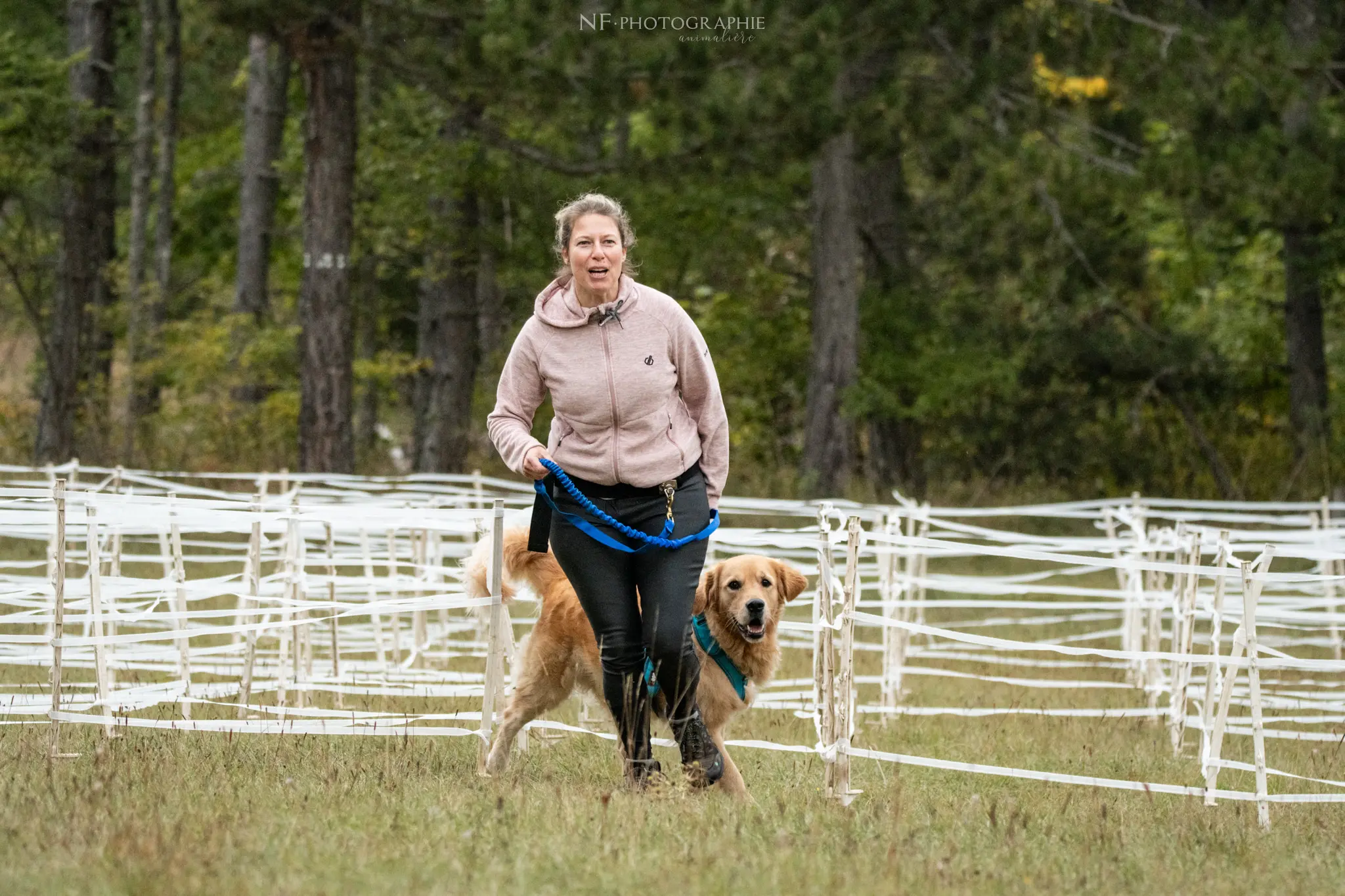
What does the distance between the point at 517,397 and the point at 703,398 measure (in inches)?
24.0

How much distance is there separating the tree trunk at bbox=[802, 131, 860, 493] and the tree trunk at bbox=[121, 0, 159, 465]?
8.45 metres

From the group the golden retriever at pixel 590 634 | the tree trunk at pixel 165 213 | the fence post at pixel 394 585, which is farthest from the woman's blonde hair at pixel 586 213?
the tree trunk at pixel 165 213

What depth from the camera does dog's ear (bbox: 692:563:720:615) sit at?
614 cm

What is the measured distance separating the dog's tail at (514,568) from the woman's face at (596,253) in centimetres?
125

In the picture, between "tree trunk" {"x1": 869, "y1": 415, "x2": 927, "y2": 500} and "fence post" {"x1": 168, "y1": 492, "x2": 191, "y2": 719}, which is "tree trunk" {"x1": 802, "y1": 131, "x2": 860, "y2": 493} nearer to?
"tree trunk" {"x1": 869, "y1": 415, "x2": 927, "y2": 500}

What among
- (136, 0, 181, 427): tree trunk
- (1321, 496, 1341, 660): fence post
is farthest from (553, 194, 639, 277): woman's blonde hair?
(136, 0, 181, 427): tree trunk

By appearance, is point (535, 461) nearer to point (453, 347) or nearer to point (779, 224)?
point (453, 347)

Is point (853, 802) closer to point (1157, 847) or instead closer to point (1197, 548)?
point (1157, 847)

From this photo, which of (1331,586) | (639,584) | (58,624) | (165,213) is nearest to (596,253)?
(639,584)

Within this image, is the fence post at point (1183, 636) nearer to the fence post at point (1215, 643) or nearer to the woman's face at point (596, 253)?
the fence post at point (1215, 643)

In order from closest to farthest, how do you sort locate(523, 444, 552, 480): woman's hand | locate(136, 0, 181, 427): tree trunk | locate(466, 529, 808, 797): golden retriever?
locate(523, 444, 552, 480): woman's hand, locate(466, 529, 808, 797): golden retriever, locate(136, 0, 181, 427): tree trunk

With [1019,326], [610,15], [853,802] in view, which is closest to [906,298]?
[1019,326]

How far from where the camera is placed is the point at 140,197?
22688 mm

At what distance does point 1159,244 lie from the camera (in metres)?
27.9
